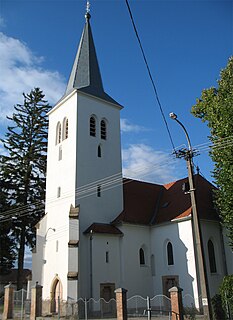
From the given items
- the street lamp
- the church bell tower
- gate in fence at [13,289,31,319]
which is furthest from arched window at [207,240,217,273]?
gate in fence at [13,289,31,319]

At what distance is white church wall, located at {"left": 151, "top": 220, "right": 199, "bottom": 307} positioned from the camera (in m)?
22.2

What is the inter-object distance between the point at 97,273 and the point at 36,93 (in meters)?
22.7

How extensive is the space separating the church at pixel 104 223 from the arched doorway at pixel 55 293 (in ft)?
0.23

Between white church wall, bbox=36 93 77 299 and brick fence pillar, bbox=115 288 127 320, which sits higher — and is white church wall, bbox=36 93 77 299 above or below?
above

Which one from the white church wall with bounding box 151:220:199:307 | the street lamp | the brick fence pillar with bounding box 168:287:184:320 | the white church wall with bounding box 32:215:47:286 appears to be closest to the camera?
the street lamp

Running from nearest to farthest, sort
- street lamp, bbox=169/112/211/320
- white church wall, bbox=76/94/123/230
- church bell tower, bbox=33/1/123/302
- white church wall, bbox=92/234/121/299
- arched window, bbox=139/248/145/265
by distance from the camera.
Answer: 1. street lamp, bbox=169/112/211/320
2. white church wall, bbox=92/234/121/299
3. church bell tower, bbox=33/1/123/302
4. white church wall, bbox=76/94/123/230
5. arched window, bbox=139/248/145/265

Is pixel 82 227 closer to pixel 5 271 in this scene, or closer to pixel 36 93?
pixel 5 271

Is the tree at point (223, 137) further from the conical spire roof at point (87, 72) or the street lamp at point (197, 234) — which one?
the conical spire roof at point (87, 72)

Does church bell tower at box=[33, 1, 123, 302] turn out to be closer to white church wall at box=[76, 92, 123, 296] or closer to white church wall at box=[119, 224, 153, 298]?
white church wall at box=[76, 92, 123, 296]

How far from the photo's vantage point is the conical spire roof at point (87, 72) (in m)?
29.2

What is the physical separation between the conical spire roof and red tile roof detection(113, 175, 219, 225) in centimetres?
819

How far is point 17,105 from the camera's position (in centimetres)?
3706

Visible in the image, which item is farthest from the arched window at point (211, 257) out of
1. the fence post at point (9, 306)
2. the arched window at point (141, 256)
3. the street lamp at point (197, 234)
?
the fence post at point (9, 306)

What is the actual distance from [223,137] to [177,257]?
9.03 metres
